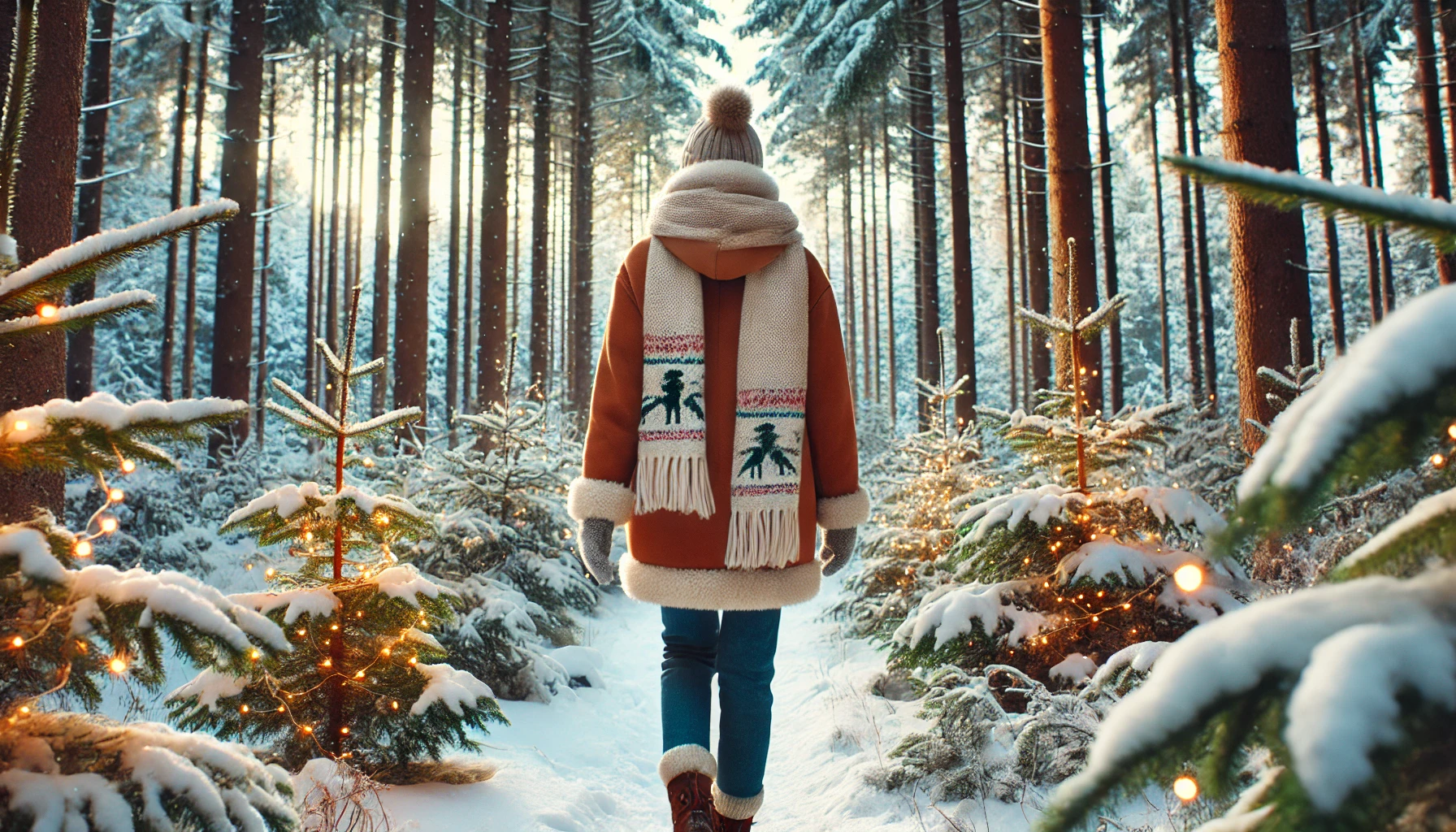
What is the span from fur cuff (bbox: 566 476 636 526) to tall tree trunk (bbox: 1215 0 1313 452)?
179 inches

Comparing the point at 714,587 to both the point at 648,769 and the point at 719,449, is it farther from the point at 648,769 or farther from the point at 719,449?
the point at 648,769

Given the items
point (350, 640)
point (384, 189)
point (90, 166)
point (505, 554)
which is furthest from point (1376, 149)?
point (90, 166)

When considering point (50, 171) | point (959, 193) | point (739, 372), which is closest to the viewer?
point (739, 372)

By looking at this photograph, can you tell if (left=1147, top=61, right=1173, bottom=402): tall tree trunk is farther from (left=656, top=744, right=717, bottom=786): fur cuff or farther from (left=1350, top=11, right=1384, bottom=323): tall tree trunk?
(left=656, top=744, right=717, bottom=786): fur cuff

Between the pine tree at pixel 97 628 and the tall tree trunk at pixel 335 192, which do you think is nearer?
the pine tree at pixel 97 628

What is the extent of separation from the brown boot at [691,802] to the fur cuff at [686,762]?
0.04ft


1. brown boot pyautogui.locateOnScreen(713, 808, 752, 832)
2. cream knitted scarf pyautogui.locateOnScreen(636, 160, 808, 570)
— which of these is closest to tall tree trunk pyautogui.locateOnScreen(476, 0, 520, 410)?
cream knitted scarf pyautogui.locateOnScreen(636, 160, 808, 570)

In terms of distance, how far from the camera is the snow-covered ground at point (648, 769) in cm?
282

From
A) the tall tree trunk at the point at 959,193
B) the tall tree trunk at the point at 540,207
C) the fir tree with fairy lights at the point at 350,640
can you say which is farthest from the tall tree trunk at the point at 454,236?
the fir tree with fairy lights at the point at 350,640

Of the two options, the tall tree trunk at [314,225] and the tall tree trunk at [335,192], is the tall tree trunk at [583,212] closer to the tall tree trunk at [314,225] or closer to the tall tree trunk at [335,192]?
the tall tree trunk at [314,225]

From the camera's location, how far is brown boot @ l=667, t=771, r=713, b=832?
2420 mm

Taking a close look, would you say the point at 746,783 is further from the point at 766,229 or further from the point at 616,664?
the point at 616,664

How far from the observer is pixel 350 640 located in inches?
112

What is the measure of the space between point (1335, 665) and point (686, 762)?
2.18 metres
